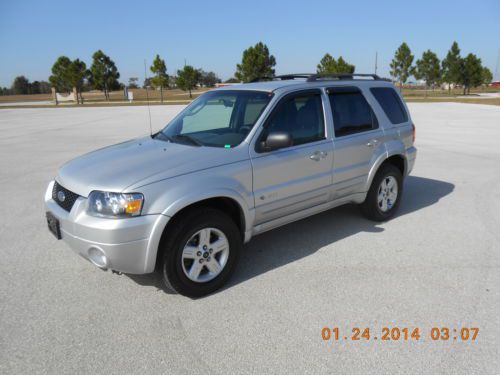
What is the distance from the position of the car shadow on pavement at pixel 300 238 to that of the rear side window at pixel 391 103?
4.34 ft

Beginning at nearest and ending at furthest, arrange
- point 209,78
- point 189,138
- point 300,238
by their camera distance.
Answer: point 189,138, point 300,238, point 209,78

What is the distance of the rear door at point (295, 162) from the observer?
12.3 ft

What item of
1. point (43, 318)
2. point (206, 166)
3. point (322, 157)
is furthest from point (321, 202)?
point (43, 318)

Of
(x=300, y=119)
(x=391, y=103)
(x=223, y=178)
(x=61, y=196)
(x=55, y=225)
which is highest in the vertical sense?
(x=391, y=103)

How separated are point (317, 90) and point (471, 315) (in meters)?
2.56

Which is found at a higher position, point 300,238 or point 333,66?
point 333,66

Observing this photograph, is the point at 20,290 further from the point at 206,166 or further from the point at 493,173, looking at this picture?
the point at 493,173

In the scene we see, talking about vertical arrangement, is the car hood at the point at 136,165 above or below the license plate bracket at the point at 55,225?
above

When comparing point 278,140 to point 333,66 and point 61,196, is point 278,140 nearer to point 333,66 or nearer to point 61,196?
point 61,196

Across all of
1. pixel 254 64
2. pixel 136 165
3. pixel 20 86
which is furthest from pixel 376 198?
pixel 20 86

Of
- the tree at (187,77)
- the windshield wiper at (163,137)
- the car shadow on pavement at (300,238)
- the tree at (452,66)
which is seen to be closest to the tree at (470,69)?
the tree at (452,66)

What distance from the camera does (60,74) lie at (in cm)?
5153

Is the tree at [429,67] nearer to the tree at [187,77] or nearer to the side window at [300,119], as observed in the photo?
the tree at [187,77]

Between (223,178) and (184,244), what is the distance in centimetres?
64
